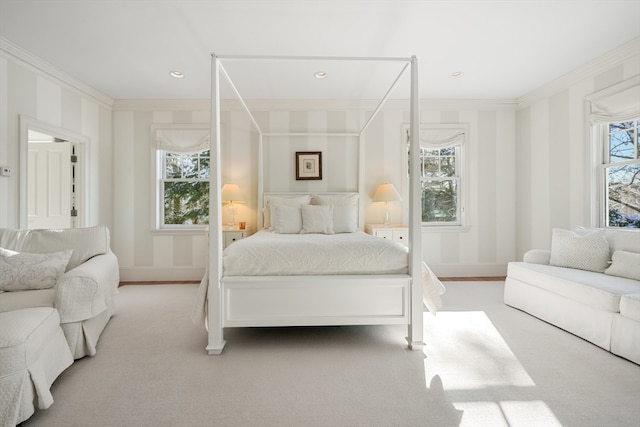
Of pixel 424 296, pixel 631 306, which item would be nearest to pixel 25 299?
pixel 424 296

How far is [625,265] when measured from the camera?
264 centimetres

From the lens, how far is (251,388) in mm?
1822

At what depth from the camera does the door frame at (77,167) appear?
3.06m

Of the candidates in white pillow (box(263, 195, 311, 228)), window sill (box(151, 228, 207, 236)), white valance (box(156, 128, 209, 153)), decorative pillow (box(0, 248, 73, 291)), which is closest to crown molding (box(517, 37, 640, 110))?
white pillow (box(263, 195, 311, 228))

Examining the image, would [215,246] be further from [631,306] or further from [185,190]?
[631,306]

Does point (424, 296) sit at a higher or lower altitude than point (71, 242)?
lower

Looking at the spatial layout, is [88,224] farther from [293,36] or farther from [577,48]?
[577,48]

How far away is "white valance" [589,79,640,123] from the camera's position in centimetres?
300

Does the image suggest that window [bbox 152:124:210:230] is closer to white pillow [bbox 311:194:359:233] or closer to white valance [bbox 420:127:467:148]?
white pillow [bbox 311:194:359:233]

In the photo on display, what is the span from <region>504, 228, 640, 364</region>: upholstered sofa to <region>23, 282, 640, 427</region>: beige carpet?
0.48ft

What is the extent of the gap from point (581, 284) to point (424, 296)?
4.34 ft

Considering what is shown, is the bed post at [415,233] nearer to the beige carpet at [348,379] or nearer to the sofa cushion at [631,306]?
the beige carpet at [348,379]

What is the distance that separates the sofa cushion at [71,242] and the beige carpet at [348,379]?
0.69m

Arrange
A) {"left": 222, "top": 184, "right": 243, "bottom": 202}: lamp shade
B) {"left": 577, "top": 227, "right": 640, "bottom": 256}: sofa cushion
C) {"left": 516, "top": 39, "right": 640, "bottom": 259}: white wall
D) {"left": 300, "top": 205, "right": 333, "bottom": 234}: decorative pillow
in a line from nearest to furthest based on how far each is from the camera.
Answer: {"left": 577, "top": 227, "right": 640, "bottom": 256}: sofa cushion
{"left": 516, "top": 39, "right": 640, "bottom": 259}: white wall
{"left": 300, "top": 205, "right": 333, "bottom": 234}: decorative pillow
{"left": 222, "top": 184, "right": 243, "bottom": 202}: lamp shade
